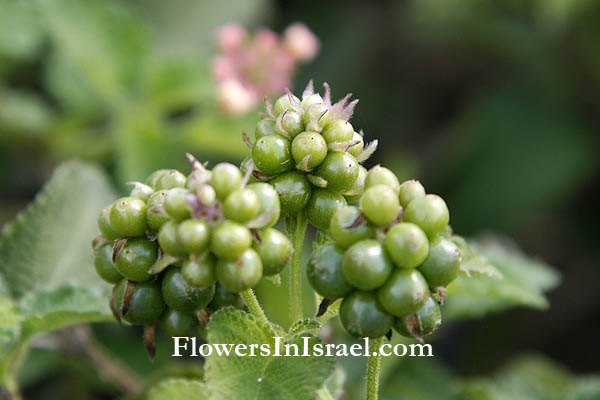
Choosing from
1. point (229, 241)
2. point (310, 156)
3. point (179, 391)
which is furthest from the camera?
point (179, 391)

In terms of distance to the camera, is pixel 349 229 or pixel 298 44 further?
pixel 298 44

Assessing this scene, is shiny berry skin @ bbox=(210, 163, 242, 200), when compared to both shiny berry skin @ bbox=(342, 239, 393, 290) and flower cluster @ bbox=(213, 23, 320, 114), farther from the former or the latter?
flower cluster @ bbox=(213, 23, 320, 114)

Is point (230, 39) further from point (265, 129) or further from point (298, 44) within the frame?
point (265, 129)

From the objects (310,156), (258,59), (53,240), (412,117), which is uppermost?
(412,117)

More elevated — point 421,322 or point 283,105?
point 283,105

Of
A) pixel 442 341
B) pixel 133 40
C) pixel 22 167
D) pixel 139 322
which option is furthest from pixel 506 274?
pixel 22 167

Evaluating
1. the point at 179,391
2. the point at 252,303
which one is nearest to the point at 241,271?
the point at 252,303

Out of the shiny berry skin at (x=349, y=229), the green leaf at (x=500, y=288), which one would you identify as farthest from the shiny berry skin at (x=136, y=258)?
the green leaf at (x=500, y=288)
